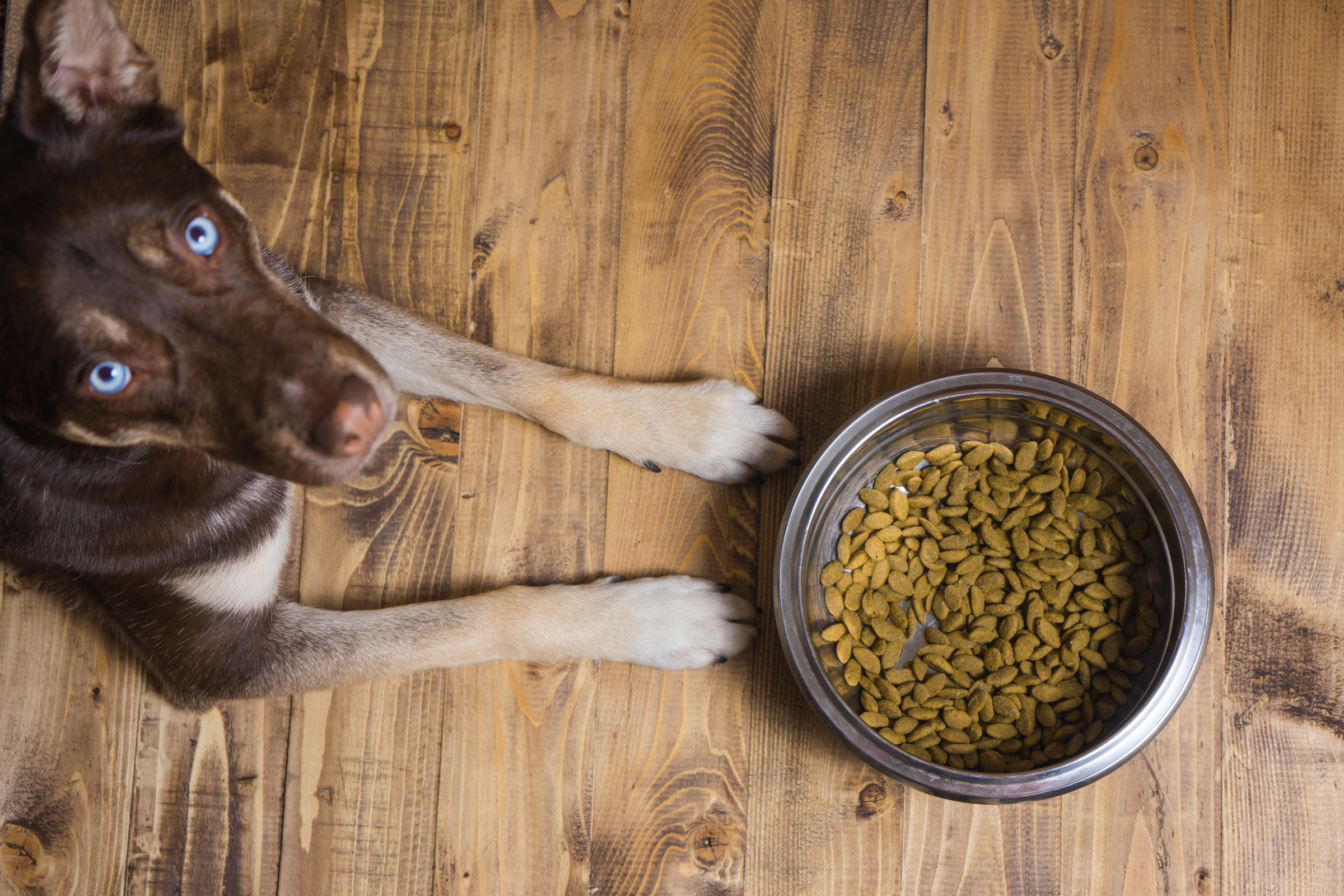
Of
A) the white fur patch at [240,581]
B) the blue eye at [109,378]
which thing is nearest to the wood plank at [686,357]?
the white fur patch at [240,581]

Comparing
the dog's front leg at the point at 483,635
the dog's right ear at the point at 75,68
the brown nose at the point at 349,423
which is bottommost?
the dog's front leg at the point at 483,635

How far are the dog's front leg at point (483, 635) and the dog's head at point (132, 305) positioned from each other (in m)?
0.77

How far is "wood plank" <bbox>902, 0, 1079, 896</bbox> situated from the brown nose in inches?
61.0

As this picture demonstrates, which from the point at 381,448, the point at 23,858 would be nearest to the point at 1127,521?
the point at 381,448

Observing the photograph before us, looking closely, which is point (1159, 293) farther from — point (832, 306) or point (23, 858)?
Result: point (23, 858)

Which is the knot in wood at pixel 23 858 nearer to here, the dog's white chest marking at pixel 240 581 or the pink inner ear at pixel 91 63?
the dog's white chest marking at pixel 240 581

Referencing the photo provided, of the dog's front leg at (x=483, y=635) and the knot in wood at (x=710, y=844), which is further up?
the dog's front leg at (x=483, y=635)

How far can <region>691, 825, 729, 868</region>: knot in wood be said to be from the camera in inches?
92.7

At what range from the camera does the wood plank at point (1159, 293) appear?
2336mm

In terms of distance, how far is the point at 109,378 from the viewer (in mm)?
1478

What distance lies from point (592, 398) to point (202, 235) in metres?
1.03

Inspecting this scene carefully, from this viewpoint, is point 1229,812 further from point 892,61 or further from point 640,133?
point 640,133

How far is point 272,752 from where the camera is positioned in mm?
2398

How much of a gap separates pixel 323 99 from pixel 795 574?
194 centimetres
